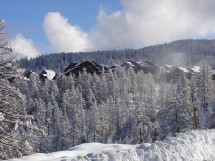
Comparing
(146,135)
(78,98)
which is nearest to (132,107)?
(78,98)

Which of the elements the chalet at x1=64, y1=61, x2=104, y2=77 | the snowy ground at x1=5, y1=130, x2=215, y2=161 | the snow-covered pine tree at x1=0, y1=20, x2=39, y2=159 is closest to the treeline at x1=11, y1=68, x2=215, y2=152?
the chalet at x1=64, y1=61, x2=104, y2=77

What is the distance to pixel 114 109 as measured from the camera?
343ft

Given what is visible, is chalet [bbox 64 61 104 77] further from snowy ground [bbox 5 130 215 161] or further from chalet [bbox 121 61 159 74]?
snowy ground [bbox 5 130 215 161]

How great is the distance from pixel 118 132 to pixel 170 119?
3837 centimetres

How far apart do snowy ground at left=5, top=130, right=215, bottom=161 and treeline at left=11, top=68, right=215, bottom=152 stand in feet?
129

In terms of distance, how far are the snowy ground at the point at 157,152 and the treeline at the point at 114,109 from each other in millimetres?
39239

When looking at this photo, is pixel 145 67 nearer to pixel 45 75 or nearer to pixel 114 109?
pixel 45 75

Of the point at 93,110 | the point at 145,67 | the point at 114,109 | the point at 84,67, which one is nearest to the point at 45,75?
the point at 84,67

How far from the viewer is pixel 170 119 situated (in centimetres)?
6275

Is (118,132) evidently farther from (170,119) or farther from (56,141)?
(170,119)

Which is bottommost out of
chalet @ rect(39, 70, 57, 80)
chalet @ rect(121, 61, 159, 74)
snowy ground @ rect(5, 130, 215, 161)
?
snowy ground @ rect(5, 130, 215, 161)

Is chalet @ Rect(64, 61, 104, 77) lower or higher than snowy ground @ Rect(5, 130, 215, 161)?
higher

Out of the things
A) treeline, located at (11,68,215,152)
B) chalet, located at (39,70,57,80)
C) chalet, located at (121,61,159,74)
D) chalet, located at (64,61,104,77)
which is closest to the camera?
treeline, located at (11,68,215,152)

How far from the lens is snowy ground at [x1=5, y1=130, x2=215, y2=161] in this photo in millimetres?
14969
